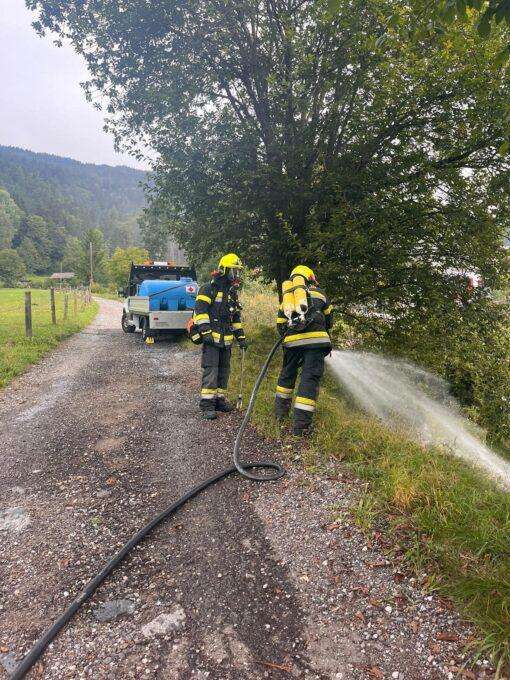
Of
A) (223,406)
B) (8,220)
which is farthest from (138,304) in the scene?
(8,220)

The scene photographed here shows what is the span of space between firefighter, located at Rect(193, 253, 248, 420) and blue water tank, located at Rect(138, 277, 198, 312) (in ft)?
18.4

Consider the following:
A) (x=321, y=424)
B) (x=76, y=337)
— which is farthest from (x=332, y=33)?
(x=76, y=337)

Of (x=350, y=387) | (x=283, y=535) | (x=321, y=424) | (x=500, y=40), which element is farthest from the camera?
(x=350, y=387)

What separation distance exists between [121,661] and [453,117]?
8.37 m

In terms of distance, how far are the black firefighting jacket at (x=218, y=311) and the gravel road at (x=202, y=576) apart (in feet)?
5.50

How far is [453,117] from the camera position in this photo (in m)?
7.05

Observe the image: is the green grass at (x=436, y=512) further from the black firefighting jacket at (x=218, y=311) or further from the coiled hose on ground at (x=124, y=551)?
the black firefighting jacket at (x=218, y=311)

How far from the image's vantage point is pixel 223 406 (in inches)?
244

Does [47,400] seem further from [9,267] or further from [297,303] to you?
[9,267]

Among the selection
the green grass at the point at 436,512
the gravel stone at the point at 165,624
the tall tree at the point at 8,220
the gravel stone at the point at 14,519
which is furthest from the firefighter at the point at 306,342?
Result: the tall tree at the point at 8,220

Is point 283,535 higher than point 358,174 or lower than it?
lower

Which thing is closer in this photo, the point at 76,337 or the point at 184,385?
the point at 184,385

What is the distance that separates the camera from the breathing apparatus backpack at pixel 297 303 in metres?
5.05

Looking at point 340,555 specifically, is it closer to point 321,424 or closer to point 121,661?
point 121,661
